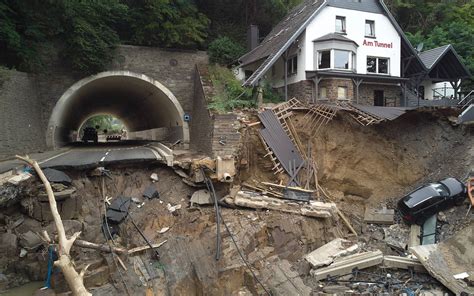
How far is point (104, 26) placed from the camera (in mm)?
19016

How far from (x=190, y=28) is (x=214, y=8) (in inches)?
187

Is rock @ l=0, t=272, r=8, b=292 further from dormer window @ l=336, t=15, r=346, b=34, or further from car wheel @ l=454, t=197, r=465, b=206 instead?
dormer window @ l=336, t=15, r=346, b=34

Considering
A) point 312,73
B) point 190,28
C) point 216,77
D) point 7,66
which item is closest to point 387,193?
point 312,73

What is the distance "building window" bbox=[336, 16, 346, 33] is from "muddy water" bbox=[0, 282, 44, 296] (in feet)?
64.6

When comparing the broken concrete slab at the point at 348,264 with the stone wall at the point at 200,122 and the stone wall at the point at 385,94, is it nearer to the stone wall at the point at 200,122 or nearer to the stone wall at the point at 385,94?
the stone wall at the point at 200,122

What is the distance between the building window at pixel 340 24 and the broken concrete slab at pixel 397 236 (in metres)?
12.6

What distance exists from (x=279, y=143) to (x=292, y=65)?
29.5 ft

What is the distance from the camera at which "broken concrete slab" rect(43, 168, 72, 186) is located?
11266 millimetres

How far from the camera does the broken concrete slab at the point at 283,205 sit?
11.9 m

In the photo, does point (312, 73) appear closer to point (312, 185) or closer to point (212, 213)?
point (312, 185)

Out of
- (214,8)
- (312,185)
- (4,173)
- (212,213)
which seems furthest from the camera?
(214,8)

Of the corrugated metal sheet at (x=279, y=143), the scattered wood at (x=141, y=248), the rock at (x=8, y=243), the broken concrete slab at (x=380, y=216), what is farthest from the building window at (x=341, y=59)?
the rock at (x=8, y=243)

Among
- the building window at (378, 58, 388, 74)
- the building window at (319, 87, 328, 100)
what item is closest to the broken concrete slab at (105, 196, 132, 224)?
the building window at (319, 87, 328, 100)

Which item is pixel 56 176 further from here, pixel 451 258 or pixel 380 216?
pixel 451 258
